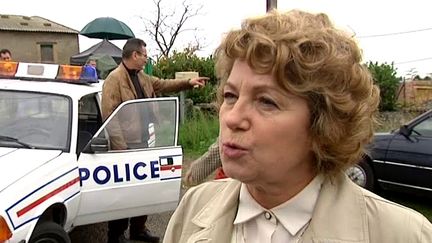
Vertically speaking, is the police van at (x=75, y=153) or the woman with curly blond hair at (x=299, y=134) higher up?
the woman with curly blond hair at (x=299, y=134)

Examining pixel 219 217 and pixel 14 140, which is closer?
pixel 219 217

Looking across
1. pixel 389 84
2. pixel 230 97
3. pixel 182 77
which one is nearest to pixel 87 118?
pixel 182 77

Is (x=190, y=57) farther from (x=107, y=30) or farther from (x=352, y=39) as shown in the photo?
(x=352, y=39)

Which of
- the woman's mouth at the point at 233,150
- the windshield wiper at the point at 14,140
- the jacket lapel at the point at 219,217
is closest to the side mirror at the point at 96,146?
the windshield wiper at the point at 14,140

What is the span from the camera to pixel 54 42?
171 ft

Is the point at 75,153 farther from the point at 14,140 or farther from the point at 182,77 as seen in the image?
the point at 182,77

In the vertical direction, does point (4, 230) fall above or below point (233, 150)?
below

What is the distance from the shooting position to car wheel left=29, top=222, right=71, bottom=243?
4293 mm

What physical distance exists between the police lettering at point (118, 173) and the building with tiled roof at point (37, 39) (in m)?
45.6

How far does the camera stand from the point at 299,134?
139cm

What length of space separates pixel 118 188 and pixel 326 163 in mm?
3896

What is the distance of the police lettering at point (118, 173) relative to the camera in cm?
494

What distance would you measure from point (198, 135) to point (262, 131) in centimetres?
1050

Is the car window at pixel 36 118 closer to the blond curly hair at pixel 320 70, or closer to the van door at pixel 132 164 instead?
the van door at pixel 132 164
